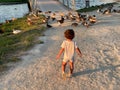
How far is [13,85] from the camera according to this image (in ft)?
30.8

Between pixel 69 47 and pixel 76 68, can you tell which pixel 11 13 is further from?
pixel 69 47

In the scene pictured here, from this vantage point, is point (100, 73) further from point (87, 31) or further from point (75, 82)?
point (87, 31)

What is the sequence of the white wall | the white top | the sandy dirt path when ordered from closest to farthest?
1. the sandy dirt path
2. the white top
3. the white wall

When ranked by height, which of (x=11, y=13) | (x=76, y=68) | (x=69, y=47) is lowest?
(x=11, y=13)

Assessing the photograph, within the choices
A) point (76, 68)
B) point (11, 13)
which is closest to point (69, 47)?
point (76, 68)

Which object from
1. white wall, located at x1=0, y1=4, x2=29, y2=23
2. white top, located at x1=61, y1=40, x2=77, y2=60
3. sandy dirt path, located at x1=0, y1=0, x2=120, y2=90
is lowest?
white wall, located at x1=0, y1=4, x2=29, y2=23

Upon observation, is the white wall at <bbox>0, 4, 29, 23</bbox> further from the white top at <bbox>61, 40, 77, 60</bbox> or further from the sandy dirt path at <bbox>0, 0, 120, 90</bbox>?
the white top at <bbox>61, 40, 77, 60</bbox>

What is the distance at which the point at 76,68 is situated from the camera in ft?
34.6

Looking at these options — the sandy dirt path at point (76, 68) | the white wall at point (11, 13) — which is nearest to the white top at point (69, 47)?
the sandy dirt path at point (76, 68)

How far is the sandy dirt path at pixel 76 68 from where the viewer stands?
9219 millimetres

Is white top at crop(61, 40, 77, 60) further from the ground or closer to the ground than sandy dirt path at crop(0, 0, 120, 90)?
further from the ground

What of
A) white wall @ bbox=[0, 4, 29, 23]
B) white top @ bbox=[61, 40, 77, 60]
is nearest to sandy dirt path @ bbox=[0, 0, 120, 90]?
white top @ bbox=[61, 40, 77, 60]

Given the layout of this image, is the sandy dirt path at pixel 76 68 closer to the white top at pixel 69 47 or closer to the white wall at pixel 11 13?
the white top at pixel 69 47

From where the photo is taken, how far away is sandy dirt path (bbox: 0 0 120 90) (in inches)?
363
